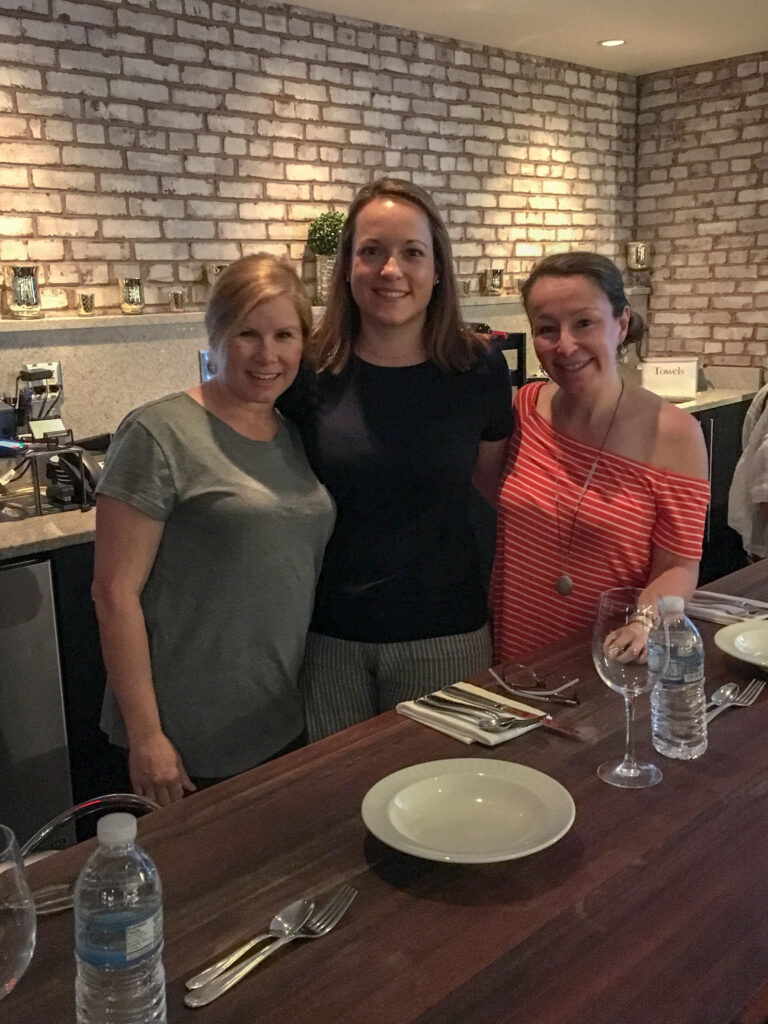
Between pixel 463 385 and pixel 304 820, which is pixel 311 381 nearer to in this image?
pixel 463 385

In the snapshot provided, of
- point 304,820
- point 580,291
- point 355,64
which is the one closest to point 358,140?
point 355,64

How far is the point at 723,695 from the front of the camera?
1.42m

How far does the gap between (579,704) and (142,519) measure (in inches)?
28.0

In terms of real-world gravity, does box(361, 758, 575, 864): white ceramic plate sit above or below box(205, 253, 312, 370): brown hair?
below

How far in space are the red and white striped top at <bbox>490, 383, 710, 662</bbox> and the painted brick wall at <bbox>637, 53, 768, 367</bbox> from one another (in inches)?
163

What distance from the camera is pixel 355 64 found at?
4.41 meters

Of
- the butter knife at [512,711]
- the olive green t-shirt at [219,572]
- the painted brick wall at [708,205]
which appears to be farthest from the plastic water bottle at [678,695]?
the painted brick wall at [708,205]

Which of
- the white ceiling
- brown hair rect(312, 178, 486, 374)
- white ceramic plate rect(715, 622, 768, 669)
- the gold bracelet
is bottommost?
white ceramic plate rect(715, 622, 768, 669)

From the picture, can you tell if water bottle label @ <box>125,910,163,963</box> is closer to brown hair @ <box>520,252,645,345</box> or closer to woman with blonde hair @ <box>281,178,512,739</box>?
woman with blonde hair @ <box>281,178,512,739</box>

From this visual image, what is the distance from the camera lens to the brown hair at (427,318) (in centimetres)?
178

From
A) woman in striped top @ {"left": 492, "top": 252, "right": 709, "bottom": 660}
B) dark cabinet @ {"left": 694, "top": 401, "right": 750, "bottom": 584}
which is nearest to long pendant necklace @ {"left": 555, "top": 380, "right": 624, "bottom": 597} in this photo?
woman in striped top @ {"left": 492, "top": 252, "right": 709, "bottom": 660}

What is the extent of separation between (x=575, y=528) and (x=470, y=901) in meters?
0.88

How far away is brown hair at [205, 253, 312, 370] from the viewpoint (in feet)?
5.13

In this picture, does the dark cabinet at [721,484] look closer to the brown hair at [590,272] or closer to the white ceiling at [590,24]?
the white ceiling at [590,24]
